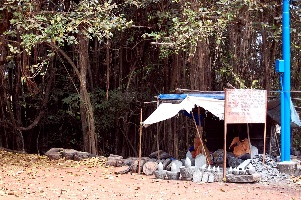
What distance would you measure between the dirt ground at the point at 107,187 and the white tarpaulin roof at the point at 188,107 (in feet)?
3.93

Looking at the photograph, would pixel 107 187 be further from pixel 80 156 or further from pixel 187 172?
pixel 80 156

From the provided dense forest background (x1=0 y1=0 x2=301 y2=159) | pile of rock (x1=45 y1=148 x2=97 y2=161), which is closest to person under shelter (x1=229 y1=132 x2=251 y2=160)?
dense forest background (x1=0 y1=0 x2=301 y2=159)

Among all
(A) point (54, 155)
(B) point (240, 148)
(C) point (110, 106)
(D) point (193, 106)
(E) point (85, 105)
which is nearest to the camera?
(D) point (193, 106)

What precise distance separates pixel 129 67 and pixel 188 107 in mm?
5825

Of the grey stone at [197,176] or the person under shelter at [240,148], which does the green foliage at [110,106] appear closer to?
the person under shelter at [240,148]

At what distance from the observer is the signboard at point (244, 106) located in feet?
28.6

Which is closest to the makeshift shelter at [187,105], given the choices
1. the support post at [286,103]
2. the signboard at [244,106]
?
the signboard at [244,106]

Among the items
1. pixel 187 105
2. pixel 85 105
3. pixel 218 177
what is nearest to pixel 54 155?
pixel 85 105

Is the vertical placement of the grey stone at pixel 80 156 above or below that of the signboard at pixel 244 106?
below

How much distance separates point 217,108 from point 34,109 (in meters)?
8.36

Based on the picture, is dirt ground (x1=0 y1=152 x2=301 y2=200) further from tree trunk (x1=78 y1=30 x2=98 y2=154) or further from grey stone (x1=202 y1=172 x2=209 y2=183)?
tree trunk (x1=78 y1=30 x2=98 y2=154)

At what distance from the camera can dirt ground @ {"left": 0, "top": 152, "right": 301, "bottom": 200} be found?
7.16m

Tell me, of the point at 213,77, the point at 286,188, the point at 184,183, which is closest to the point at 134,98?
the point at 213,77

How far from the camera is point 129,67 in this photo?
14.7 m
